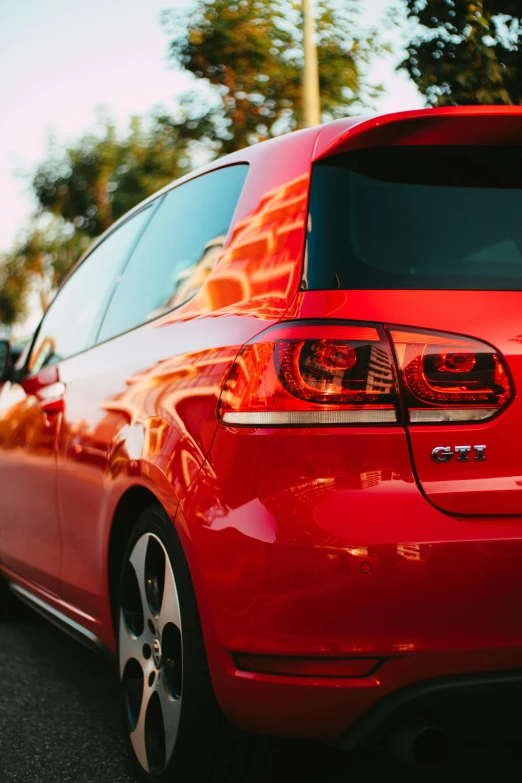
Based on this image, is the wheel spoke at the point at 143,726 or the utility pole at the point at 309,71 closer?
the wheel spoke at the point at 143,726

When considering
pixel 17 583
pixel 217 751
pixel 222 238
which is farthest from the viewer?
pixel 17 583

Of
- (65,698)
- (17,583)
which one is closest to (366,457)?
(65,698)

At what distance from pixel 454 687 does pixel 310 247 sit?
101cm

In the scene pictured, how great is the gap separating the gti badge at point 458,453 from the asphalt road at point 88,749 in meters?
0.83

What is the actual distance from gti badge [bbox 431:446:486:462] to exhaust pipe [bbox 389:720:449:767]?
1.82 ft

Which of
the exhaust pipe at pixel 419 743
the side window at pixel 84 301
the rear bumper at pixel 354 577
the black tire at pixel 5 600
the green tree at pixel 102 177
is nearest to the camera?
the rear bumper at pixel 354 577

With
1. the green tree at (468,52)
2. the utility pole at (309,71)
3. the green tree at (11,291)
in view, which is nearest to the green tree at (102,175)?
the utility pole at (309,71)

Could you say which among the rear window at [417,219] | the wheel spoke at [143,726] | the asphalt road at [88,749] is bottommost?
the asphalt road at [88,749]

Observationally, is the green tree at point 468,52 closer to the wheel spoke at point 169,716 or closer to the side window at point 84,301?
the side window at point 84,301

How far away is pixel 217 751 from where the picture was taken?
249 centimetres

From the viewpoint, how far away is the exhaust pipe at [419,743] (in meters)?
2.24

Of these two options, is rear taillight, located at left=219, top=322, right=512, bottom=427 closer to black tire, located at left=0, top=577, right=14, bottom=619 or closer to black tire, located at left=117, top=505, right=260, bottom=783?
black tire, located at left=117, top=505, right=260, bottom=783

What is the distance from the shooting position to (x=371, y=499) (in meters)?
2.18

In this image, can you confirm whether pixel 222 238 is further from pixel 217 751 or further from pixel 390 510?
pixel 217 751
